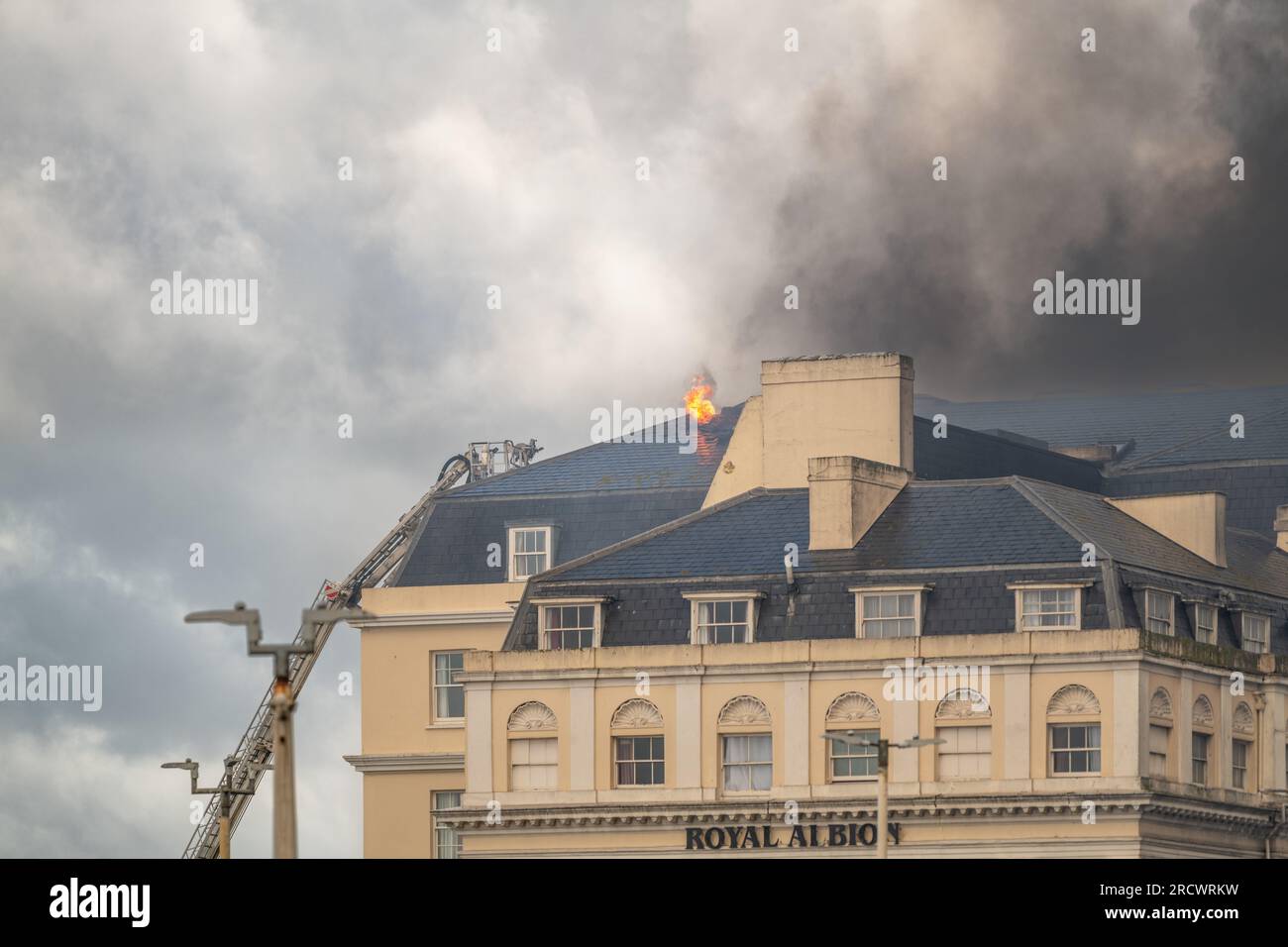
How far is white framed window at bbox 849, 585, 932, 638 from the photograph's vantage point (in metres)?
105

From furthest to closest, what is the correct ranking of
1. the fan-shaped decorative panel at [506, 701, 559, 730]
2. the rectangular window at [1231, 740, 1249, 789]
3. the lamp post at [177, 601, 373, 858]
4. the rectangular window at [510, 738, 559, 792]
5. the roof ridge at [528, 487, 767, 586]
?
the roof ridge at [528, 487, 767, 586] → the fan-shaped decorative panel at [506, 701, 559, 730] → the rectangular window at [510, 738, 559, 792] → the rectangular window at [1231, 740, 1249, 789] → the lamp post at [177, 601, 373, 858]

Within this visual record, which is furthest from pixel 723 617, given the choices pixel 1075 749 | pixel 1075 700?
pixel 1075 749

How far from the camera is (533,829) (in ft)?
347

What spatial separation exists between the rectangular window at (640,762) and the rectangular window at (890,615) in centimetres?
715

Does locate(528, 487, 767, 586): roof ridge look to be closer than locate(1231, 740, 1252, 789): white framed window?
No

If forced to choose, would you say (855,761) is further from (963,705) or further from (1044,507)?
(1044,507)

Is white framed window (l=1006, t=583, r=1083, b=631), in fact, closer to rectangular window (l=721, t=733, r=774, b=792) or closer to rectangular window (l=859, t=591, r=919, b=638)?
rectangular window (l=859, t=591, r=919, b=638)

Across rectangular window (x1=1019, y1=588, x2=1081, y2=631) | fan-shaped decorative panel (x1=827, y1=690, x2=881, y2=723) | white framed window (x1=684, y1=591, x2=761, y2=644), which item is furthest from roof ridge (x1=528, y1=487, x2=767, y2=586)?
rectangular window (x1=1019, y1=588, x2=1081, y2=631)

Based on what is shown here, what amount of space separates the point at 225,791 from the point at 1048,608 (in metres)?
26.3

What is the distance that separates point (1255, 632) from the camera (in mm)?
110500

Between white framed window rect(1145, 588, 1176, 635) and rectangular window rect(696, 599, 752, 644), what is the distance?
12.2 meters
